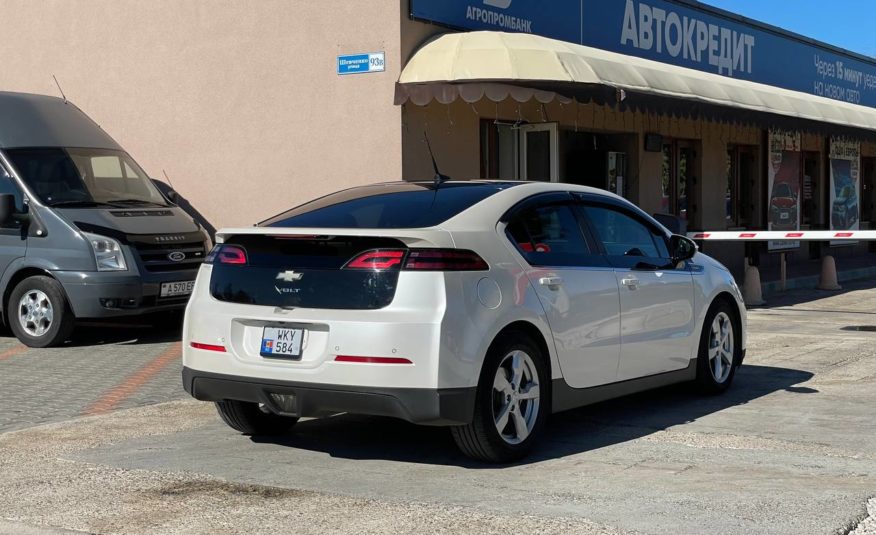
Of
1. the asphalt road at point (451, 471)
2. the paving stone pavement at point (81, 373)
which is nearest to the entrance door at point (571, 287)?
the asphalt road at point (451, 471)

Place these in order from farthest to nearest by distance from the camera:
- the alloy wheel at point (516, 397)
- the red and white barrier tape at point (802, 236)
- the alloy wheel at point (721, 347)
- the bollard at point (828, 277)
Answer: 1. the bollard at point (828, 277)
2. the red and white barrier tape at point (802, 236)
3. the alloy wheel at point (721, 347)
4. the alloy wheel at point (516, 397)

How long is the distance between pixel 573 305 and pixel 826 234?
337 inches

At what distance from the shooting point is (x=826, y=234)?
46.5 ft

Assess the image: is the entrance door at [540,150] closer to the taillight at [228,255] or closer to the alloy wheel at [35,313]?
the alloy wheel at [35,313]

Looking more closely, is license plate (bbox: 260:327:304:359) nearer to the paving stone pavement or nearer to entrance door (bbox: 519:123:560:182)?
the paving stone pavement

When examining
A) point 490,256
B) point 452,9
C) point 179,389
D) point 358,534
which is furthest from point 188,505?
point 452,9

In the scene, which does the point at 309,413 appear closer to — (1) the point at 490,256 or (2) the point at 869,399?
(1) the point at 490,256

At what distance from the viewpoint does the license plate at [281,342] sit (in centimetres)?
604

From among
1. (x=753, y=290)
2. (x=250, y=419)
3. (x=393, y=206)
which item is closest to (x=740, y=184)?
(x=753, y=290)

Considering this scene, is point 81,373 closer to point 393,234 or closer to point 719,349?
point 393,234

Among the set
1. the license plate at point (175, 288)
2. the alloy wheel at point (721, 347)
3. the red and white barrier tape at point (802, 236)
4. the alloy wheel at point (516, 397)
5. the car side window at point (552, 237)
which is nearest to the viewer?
the alloy wheel at point (516, 397)

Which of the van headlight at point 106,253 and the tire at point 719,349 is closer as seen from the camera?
the tire at point 719,349

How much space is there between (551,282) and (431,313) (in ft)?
3.38

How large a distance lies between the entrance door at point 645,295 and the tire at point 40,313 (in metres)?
6.33
